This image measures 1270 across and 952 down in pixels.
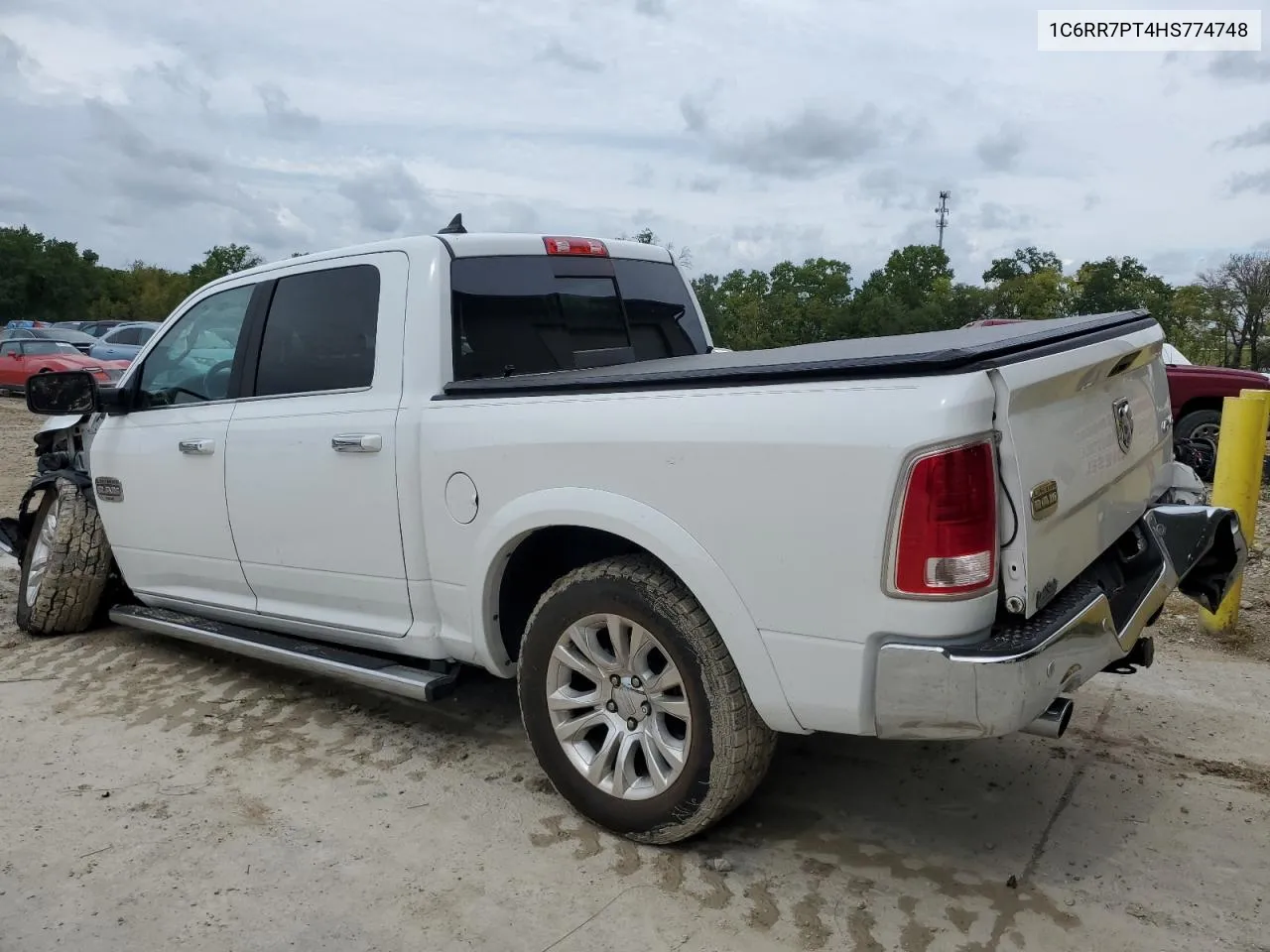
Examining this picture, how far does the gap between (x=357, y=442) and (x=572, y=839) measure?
1521 millimetres

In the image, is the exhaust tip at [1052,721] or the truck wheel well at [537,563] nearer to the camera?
the exhaust tip at [1052,721]

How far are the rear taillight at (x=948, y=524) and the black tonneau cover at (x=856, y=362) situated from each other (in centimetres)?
22

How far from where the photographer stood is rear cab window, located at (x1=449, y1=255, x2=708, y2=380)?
12.0 ft

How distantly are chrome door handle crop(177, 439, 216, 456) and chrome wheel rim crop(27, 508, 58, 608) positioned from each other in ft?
4.46

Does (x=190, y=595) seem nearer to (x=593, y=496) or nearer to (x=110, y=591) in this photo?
(x=110, y=591)

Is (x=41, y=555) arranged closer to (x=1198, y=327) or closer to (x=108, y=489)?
(x=108, y=489)

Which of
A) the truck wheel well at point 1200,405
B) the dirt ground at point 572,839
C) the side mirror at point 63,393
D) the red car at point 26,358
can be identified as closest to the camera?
the dirt ground at point 572,839

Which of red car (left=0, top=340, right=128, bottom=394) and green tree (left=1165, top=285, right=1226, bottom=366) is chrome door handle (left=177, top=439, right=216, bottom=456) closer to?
red car (left=0, top=340, right=128, bottom=394)

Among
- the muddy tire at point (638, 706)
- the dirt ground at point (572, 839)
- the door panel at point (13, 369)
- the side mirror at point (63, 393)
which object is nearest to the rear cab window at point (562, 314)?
the muddy tire at point (638, 706)

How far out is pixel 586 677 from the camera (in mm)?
3145

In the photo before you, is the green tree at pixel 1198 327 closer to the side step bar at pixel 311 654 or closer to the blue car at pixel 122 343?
the blue car at pixel 122 343

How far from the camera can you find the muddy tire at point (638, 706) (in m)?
2.82

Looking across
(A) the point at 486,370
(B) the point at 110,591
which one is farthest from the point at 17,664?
(A) the point at 486,370

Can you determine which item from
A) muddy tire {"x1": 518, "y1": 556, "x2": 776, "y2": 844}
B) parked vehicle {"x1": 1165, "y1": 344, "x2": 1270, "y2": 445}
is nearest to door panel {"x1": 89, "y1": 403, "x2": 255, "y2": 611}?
muddy tire {"x1": 518, "y1": 556, "x2": 776, "y2": 844}
